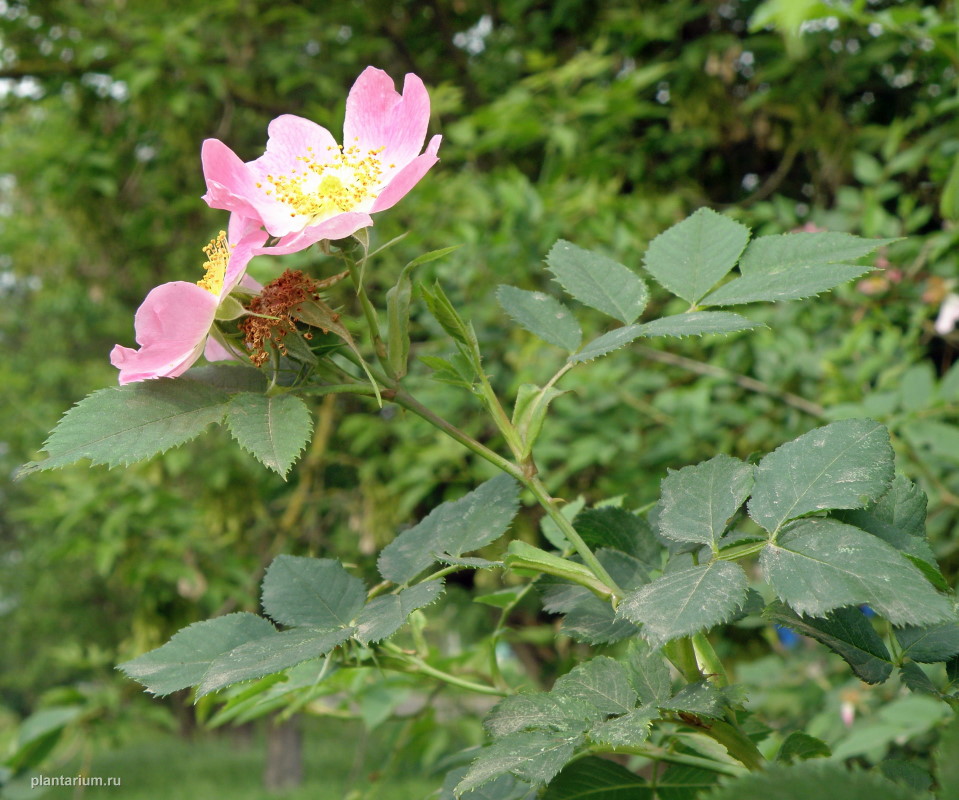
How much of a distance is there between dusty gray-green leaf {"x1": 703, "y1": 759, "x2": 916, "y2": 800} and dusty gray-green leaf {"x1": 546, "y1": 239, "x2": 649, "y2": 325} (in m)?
0.28

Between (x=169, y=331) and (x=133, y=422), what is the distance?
4 centimetres

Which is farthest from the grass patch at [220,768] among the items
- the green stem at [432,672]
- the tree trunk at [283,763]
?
the green stem at [432,672]

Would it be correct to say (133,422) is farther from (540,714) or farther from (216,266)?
(540,714)

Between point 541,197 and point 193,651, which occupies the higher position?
point 193,651

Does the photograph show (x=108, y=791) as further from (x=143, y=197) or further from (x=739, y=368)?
(x=739, y=368)

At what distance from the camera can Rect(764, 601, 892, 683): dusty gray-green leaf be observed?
1.25ft

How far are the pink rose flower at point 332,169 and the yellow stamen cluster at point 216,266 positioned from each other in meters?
0.04

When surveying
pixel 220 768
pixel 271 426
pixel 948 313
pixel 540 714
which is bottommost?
pixel 220 768

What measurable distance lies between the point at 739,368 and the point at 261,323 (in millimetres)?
1452

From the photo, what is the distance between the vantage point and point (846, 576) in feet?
1.04

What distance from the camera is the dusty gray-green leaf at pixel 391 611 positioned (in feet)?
1.15

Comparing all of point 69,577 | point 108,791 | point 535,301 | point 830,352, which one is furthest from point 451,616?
point 69,577

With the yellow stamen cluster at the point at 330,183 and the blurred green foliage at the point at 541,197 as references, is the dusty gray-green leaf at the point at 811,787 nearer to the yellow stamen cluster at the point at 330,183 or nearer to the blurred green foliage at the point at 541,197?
the yellow stamen cluster at the point at 330,183

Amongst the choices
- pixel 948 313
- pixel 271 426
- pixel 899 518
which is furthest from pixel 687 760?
pixel 948 313
